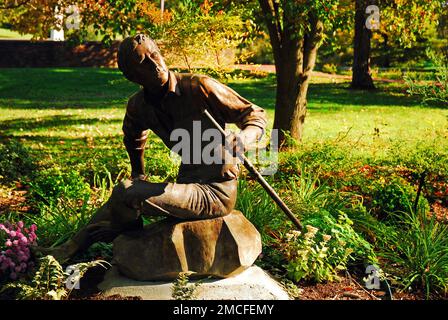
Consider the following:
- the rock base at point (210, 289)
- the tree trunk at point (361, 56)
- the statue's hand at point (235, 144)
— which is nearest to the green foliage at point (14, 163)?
the rock base at point (210, 289)

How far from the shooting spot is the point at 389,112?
16.2 metres

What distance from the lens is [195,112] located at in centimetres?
434

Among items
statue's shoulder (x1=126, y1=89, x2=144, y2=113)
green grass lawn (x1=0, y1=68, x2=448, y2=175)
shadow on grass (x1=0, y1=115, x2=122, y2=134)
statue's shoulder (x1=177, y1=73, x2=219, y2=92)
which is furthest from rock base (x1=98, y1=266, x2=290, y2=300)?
shadow on grass (x1=0, y1=115, x2=122, y2=134)

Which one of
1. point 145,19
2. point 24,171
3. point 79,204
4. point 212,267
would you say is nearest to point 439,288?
point 212,267

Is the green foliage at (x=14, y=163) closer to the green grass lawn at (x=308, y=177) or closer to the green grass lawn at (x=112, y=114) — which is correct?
the green grass lawn at (x=308, y=177)

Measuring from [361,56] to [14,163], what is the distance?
14.9 meters

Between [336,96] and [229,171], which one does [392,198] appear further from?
[336,96]

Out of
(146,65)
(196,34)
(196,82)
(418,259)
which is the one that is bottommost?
(418,259)

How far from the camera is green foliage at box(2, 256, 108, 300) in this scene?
4.03m

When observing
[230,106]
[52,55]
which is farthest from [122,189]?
[52,55]

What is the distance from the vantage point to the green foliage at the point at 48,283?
403 centimetres

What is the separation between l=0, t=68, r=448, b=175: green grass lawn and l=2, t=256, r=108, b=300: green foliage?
4443 mm

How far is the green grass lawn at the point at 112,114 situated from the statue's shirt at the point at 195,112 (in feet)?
13.9
